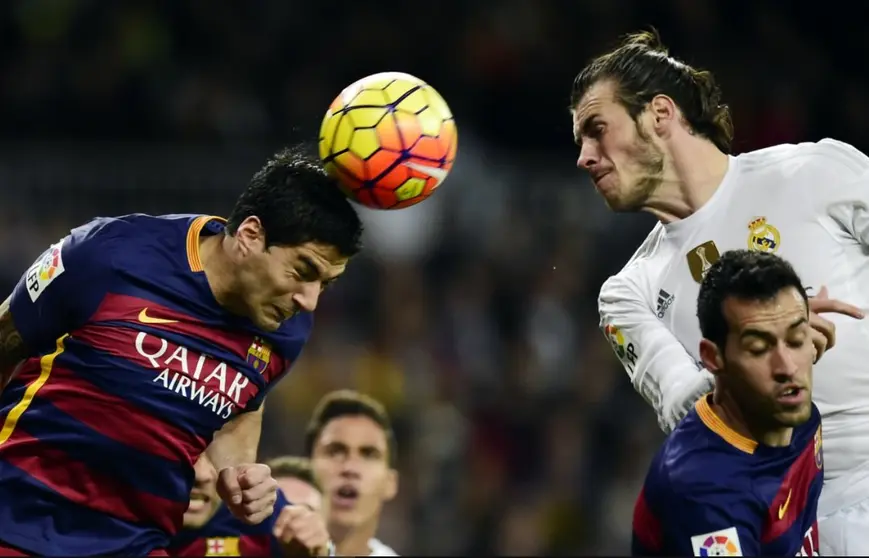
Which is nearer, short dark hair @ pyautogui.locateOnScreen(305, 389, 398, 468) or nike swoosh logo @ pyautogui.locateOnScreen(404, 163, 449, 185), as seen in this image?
nike swoosh logo @ pyautogui.locateOnScreen(404, 163, 449, 185)

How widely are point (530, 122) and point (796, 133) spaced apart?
7.36 feet

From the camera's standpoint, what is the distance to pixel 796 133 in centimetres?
1087

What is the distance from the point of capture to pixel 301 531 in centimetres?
464

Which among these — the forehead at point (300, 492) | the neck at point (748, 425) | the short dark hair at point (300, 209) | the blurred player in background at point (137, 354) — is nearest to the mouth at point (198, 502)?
the forehead at point (300, 492)

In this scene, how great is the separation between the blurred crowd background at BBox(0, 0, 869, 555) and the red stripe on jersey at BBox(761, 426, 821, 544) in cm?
447

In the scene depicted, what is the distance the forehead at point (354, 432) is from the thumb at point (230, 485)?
2.18m

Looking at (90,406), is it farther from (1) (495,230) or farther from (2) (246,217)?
(1) (495,230)

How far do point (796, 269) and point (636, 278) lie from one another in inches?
21.7

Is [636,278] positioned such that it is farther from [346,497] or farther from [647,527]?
[346,497]

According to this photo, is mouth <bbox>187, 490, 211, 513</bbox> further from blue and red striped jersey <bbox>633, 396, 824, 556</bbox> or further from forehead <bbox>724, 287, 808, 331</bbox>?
forehead <bbox>724, 287, 808, 331</bbox>

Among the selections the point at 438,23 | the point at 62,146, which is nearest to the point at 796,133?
the point at 438,23

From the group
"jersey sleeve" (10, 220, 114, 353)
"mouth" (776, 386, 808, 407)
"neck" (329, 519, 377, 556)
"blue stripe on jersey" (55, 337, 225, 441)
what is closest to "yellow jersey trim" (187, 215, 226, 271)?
"jersey sleeve" (10, 220, 114, 353)

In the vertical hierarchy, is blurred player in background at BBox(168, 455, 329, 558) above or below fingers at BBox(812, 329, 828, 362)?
below

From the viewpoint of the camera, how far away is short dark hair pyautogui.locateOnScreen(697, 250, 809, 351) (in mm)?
3715
